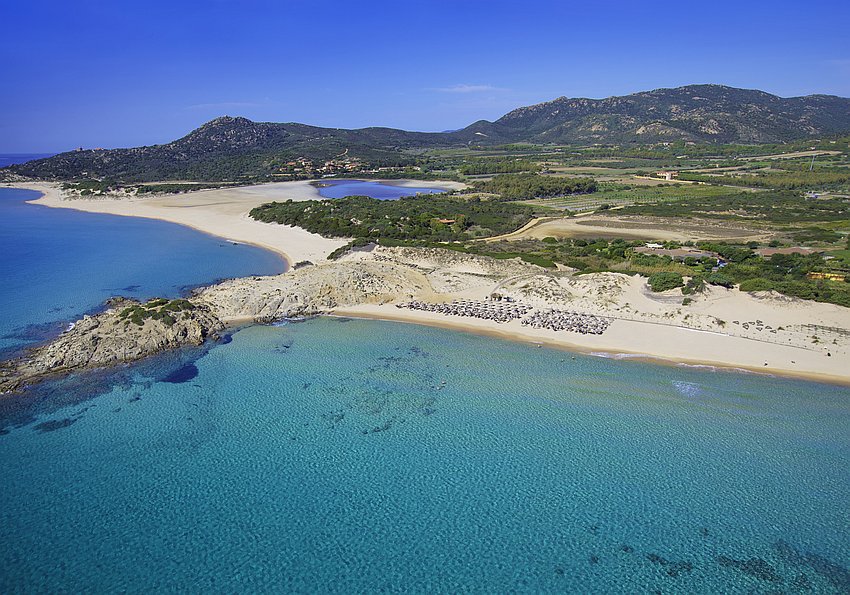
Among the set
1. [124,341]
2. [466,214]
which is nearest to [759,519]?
[124,341]

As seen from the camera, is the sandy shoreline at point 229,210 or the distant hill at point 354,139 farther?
the distant hill at point 354,139

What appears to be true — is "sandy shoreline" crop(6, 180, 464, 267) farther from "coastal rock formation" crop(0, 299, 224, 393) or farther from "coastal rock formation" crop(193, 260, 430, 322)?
"coastal rock formation" crop(0, 299, 224, 393)

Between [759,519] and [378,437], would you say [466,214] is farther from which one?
[759,519]

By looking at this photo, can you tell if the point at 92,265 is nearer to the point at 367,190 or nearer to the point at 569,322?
the point at 569,322

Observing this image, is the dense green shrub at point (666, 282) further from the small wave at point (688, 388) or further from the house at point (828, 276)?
the small wave at point (688, 388)

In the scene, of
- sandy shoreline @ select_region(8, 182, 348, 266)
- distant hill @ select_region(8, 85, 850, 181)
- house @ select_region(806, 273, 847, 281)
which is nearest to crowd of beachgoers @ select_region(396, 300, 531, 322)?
sandy shoreline @ select_region(8, 182, 348, 266)

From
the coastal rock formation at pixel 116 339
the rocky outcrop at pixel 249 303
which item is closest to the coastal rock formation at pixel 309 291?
the rocky outcrop at pixel 249 303
